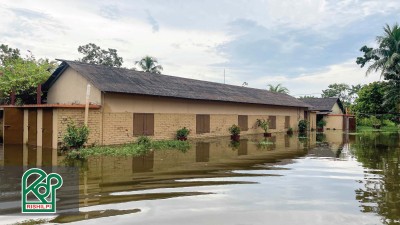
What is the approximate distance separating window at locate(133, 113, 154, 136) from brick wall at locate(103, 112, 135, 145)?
281 millimetres

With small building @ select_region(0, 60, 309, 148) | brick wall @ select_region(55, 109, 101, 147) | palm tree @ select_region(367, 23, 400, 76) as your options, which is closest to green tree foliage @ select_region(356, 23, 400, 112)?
palm tree @ select_region(367, 23, 400, 76)

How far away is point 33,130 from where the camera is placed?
16.6 metres

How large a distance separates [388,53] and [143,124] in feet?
86.8

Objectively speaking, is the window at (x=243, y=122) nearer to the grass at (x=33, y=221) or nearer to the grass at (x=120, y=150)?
the grass at (x=120, y=150)

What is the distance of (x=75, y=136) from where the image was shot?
45.8 feet

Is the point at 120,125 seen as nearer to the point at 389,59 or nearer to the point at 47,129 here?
the point at 47,129

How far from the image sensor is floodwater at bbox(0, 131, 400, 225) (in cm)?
553

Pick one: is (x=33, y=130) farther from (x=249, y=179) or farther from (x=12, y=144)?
(x=249, y=179)

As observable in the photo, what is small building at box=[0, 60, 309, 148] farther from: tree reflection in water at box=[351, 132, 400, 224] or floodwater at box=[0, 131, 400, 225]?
tree reflection in water at box=[351, 132, 400, 224]

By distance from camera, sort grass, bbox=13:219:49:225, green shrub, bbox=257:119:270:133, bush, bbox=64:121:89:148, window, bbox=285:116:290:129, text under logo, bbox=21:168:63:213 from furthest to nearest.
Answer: window, bbox=285:116:290:129
green shrub, bbox=257:119:270:133
bush, bbox=64:121:89:148
text under logo, bbox=21:168:63:213
grass, bbox=13:219:49:225

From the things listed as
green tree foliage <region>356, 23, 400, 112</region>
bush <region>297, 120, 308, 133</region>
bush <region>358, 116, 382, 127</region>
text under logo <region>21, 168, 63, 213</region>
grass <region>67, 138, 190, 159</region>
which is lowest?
text under logo <region>21, 168, 63, 213</region>

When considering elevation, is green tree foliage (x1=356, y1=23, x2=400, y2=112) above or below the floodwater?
above

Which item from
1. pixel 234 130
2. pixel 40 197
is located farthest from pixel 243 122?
pixel 40 197

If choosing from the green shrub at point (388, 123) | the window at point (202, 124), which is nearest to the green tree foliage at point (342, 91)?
the green shrub at point (388, 123)
